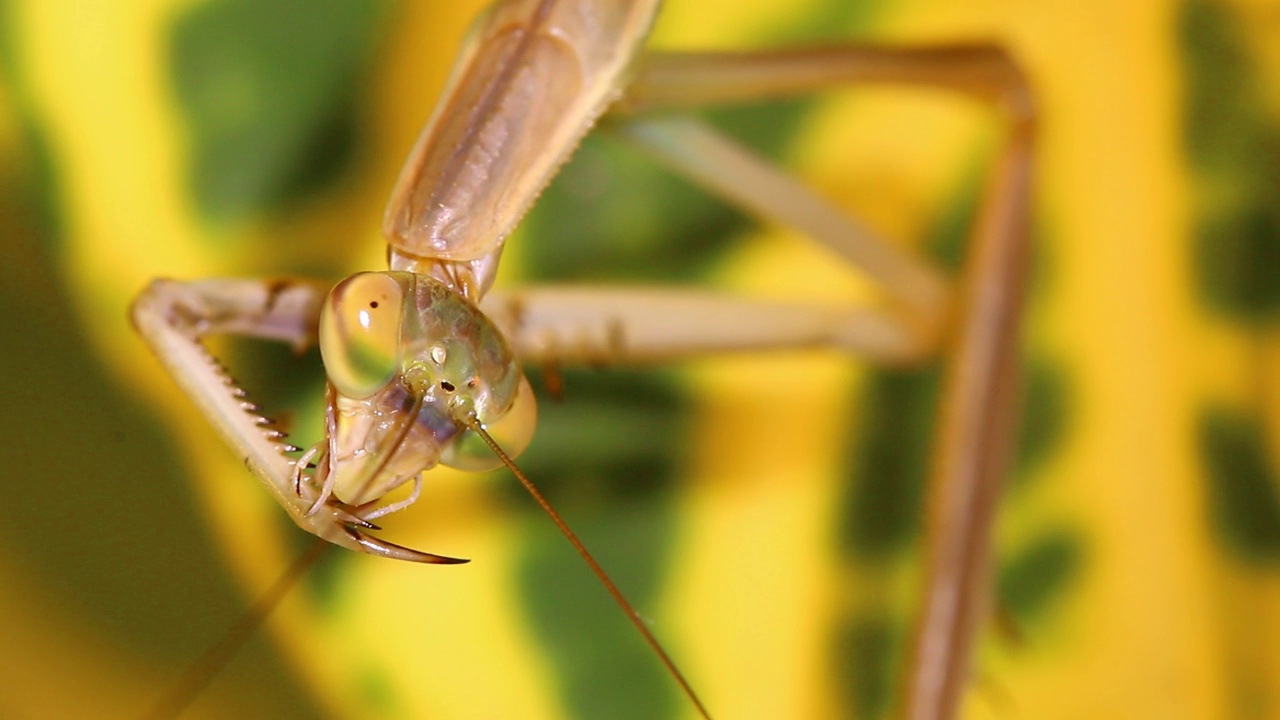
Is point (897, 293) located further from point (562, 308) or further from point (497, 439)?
point (497, 439)

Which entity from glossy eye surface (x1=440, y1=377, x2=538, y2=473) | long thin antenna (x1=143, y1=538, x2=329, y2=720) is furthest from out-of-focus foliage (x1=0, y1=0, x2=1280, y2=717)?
glossy eye surface (x1=440, y1=377, x2=538, y2=473)

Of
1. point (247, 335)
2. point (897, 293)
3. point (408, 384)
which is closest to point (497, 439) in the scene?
point (408, 384)

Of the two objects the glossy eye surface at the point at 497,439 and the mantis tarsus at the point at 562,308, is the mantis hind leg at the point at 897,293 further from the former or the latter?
the glossy eye surface at the point at 497,439

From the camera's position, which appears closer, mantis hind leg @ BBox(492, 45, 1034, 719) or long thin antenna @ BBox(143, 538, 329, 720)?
long thin antenna @ BBox(143, 538, 329, 720)

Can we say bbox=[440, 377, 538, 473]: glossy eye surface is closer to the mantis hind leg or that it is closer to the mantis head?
the mantis head

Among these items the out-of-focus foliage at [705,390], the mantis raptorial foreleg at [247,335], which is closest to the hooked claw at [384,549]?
the mantis raptorial foreleg at [247,335]
